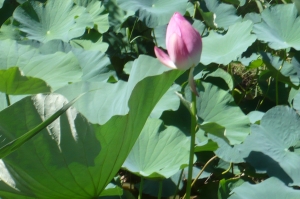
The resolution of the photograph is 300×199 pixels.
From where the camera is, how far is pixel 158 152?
4.11 feet

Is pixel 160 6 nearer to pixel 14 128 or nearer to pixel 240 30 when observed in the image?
pixel 240 30

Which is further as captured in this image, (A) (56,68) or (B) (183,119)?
(B) (183,119)

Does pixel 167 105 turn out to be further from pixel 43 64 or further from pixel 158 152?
pixel 43 64

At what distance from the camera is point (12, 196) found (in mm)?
911

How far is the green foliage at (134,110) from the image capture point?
0.83 meters

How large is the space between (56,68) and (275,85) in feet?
3.52

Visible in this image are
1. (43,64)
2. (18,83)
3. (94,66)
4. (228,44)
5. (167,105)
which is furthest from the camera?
(228,44)

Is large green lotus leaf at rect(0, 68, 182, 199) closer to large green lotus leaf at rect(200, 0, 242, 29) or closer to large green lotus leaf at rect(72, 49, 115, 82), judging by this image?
large green lotus leaf at rect(72, 49, 115, 82)

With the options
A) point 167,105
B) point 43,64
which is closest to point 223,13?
point 167,105

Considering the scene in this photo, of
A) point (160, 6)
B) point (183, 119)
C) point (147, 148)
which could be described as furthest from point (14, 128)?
point (160, 6)

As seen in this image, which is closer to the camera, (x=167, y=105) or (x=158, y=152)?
(x=158, y=152)

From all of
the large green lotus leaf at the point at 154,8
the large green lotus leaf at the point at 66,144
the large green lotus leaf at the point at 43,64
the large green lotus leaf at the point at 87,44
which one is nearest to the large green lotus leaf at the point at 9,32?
the large green lotus leaf at the point at 87,44

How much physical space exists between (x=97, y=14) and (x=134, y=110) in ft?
5.08

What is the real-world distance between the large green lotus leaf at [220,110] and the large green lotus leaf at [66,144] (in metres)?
0.68
